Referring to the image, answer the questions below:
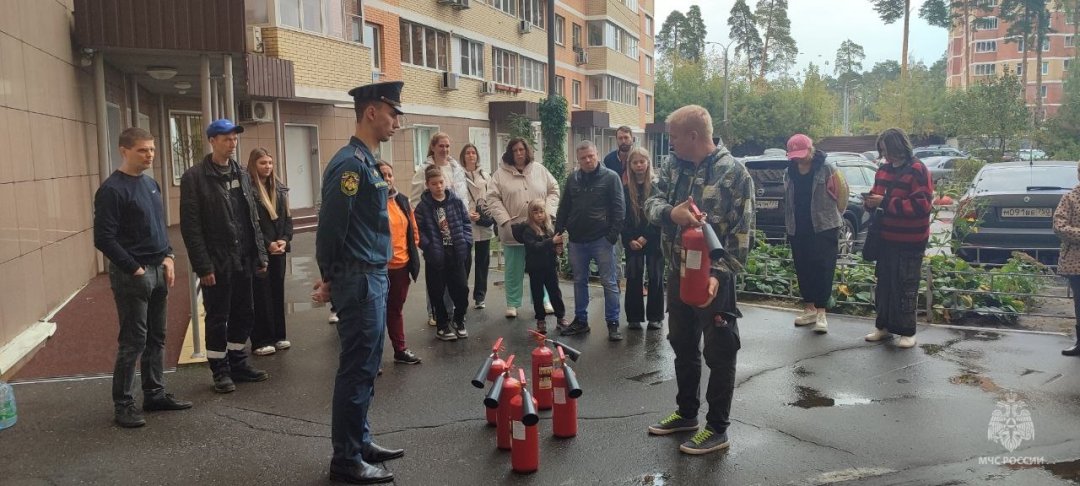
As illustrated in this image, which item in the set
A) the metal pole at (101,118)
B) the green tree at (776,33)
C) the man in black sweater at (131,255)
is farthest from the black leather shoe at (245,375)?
the green tree at (776,33)

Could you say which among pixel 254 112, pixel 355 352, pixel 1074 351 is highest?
pixel 254 112

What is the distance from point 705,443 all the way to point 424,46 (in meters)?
21.8

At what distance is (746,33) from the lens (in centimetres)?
7619

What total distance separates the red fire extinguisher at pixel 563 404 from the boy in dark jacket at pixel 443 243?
8.66 feet

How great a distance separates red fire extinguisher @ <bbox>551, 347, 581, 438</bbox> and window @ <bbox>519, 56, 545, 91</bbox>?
94.4ft

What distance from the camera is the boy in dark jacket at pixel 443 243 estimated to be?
7.11m

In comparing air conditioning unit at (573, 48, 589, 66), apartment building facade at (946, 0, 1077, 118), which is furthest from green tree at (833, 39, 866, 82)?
air conditioning unit at (573, 48, 589, 66)

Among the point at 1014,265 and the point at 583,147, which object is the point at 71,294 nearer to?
the point at 583,147

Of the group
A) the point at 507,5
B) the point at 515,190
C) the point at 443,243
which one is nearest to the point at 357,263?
the point at 443,243

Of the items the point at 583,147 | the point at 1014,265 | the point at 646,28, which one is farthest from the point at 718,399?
the point at 646,28

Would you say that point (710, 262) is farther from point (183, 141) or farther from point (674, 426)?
point (183, 141)

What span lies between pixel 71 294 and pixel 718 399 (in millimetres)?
7689

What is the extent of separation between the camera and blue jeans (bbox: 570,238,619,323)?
7.36m

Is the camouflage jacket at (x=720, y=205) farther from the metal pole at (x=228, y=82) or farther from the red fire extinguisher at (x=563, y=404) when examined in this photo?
the metal pole at (x=228, y=82)
